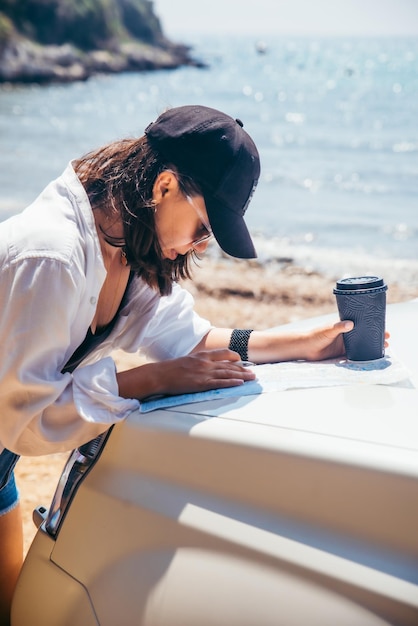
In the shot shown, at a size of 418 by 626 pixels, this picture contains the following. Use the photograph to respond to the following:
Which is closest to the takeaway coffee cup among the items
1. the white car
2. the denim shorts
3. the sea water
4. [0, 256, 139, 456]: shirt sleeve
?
the white car

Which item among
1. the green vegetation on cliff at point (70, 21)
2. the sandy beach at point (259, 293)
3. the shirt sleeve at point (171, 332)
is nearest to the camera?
the shirt sleeve at point (171, 332)

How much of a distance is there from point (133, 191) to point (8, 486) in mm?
925

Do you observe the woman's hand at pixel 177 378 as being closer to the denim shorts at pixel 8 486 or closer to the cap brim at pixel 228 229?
the cap brim at pixel 228 229

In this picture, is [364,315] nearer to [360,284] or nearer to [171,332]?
[360,284]

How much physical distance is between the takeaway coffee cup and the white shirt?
25.2 inches

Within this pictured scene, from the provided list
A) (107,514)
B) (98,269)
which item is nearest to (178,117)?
(98,269)

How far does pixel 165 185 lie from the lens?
1985mm

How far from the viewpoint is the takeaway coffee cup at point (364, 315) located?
2111mm

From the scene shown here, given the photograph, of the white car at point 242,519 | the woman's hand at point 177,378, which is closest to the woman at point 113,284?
the woman's hand at point 177,378

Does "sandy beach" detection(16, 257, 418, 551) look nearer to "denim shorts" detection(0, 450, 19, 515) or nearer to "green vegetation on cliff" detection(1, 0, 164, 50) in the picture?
"denim shorts" detection(0, 450, 19, 515)

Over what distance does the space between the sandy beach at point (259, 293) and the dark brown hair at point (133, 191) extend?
3510 millimetres

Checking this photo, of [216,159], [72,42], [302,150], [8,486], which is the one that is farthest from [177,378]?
[72,42]

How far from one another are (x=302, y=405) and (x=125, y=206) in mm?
667

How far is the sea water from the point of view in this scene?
11.1m
